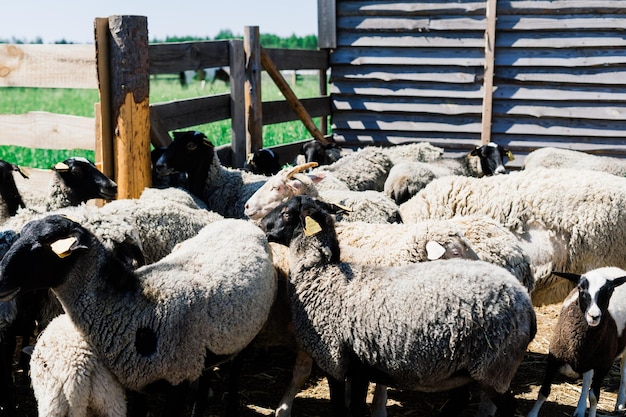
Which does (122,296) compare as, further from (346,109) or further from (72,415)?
(346,109)

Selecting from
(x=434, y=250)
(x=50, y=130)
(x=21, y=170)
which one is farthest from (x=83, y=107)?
(x=434, y=250)

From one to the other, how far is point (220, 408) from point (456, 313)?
191 centimetres

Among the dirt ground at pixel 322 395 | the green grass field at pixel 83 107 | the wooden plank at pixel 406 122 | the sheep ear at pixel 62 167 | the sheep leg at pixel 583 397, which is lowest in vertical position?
the dirt ground at pixel 322 395

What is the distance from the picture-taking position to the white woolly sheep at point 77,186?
18.9 feet

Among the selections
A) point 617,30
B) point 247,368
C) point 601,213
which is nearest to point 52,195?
point 247,368

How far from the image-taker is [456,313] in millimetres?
4012

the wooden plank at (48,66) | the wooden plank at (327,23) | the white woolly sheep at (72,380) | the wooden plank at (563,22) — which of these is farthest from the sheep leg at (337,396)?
the wooden plank at (327,23)

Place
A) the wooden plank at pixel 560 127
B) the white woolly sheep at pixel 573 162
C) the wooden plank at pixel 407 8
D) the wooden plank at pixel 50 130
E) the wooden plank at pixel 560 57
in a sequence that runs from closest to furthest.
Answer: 1. the wooden plank at pixel 50 130
2. the white woolly sheep at pixel 573 162
3. the wooden plank at pixel 560 57
4. the wooden plank at pixel 560 127
5. the wooden plank at pixel 407 8

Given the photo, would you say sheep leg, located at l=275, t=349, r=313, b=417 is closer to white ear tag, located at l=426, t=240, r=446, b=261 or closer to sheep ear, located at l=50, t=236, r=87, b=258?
white ear tag, located at l=426, t=240, r=446, b=261

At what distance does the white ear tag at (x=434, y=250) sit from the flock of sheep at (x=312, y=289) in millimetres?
11

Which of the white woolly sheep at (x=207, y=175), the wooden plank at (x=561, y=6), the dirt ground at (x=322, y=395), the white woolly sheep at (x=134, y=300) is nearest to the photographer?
the white woolly sheep at (x=134, y=300)

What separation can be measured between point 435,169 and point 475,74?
366cm

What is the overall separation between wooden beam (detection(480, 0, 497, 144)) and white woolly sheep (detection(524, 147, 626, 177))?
165 centimetres

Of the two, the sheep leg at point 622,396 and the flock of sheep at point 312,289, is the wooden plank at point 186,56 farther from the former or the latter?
the sheep leg at point 622,396
